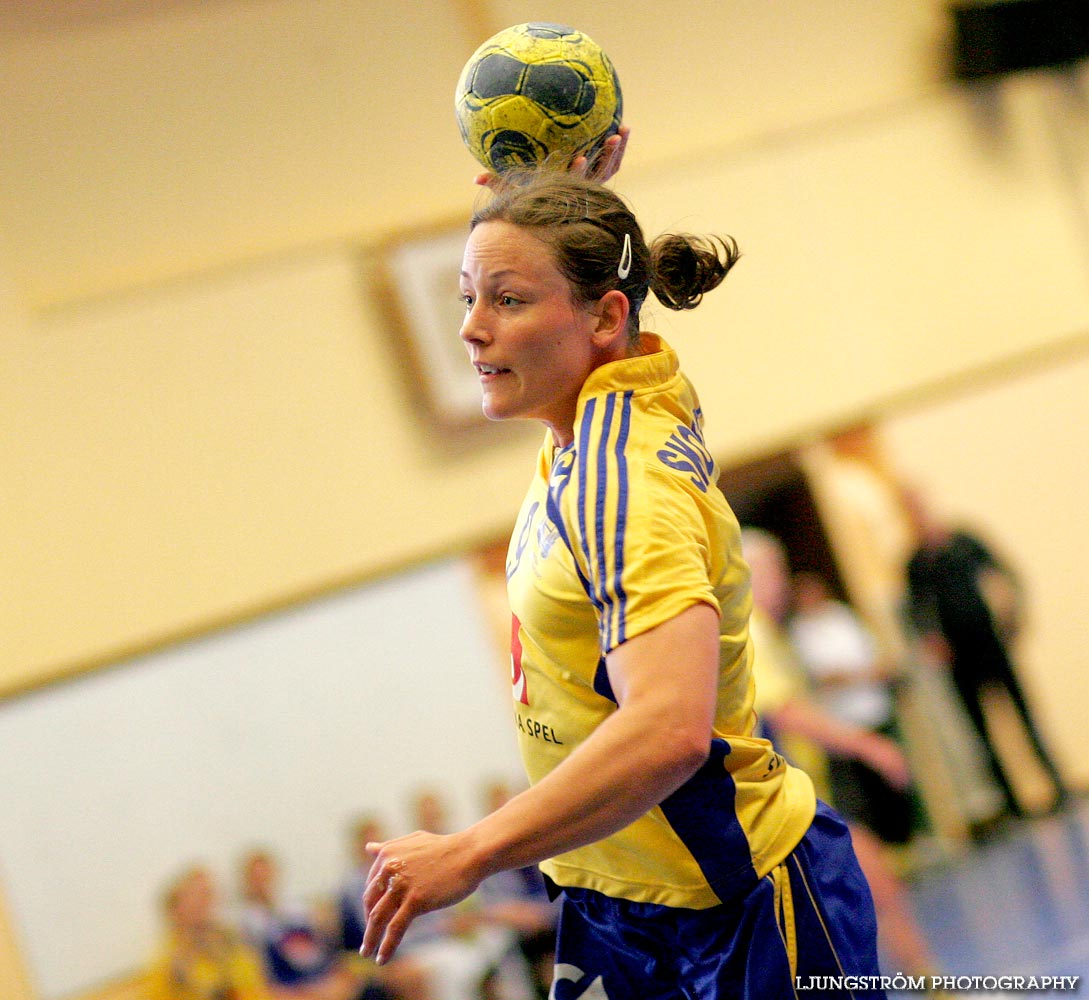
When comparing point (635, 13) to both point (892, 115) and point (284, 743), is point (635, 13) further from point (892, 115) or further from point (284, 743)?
point (284, 743)

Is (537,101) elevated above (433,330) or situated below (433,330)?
above

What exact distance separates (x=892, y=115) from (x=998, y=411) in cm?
154

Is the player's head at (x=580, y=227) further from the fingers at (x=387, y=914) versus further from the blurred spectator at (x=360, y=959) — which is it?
the blurred spectator at (x=360, y=959)

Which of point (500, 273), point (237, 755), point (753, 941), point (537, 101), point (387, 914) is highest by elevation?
point (537, 101)

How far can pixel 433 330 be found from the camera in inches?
209

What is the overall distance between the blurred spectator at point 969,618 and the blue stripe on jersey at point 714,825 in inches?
184

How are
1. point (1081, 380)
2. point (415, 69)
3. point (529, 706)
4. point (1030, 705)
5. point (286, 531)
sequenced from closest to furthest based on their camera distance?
point (529, 706) < point (286, 531) < point (415, 69) < point (1030, 705) < point (1081, 380)

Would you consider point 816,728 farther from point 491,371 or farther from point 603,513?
point 603,513

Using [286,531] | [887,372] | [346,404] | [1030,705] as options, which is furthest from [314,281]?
[1030,705]

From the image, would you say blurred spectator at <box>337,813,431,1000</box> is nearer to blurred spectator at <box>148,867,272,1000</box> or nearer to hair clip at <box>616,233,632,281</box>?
blurred spectator at <box>148,867,272,1000</box>

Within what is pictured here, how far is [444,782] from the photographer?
5000 mm

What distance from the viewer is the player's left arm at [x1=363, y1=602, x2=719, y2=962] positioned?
115 cm

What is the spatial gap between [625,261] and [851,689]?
14.3 ft

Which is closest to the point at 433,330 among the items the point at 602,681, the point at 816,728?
the point at 816,728
